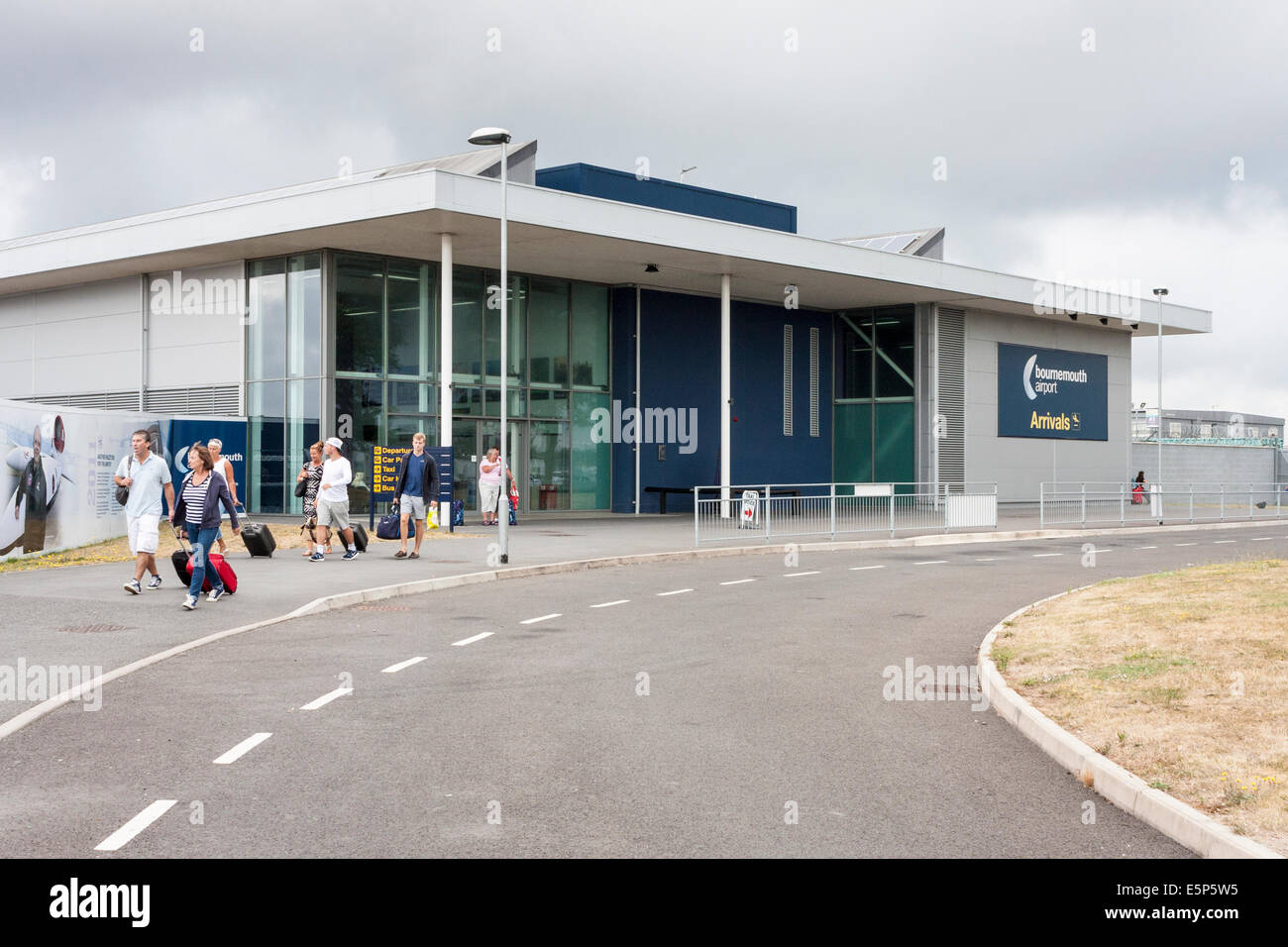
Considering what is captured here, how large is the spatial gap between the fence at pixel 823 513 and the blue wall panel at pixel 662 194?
447 inches

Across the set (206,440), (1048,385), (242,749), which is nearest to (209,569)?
(242,749)

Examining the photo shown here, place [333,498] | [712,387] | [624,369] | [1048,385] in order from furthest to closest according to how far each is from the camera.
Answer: [1048,385] → [712,387] → [624,369] → [333,498]

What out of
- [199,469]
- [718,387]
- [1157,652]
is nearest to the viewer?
[1157,652]

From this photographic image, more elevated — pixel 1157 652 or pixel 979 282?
pixel 979 282

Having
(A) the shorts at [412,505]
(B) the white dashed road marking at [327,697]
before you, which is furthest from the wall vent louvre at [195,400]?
(B) the white dashed road marking at [327,697]

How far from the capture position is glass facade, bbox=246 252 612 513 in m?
31.1

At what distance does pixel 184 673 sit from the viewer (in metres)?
10.3

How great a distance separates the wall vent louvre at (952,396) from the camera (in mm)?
43125

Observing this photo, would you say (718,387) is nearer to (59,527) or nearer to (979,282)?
(979,282)

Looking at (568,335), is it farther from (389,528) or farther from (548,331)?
(389,528)

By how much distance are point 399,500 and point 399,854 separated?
1620 centimetres

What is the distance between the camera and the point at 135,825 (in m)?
5.91

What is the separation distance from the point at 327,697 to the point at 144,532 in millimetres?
6751
